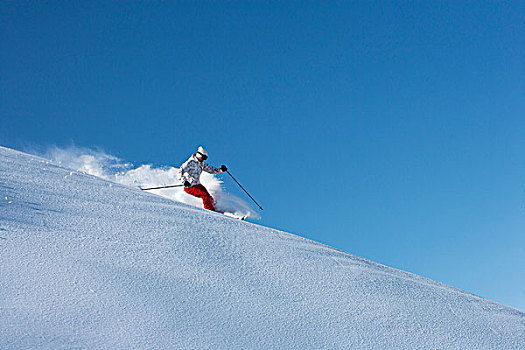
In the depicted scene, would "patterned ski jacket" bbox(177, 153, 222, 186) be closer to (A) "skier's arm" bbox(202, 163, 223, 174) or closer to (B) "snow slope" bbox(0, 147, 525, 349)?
(A) "skier's arm" bbox(202, 163, 223, 174)

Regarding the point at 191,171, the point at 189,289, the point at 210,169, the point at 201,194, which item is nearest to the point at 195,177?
the point at 191,171

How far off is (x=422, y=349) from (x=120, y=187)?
242 cm

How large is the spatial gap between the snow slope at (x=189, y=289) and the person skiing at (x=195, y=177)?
310cm

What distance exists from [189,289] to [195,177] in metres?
4.38

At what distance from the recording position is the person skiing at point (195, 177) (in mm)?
6434

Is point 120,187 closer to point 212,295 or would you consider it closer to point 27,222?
point 27,222

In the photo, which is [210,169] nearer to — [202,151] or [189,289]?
[202,151]

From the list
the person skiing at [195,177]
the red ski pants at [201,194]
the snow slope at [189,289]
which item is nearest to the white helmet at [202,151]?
the person skiing at [195,177]

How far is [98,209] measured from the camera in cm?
293

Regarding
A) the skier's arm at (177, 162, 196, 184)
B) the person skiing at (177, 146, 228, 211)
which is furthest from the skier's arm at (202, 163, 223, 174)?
the skier's arm at (177, 162, 196, 184)

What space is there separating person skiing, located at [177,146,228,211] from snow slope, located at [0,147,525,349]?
122 inches

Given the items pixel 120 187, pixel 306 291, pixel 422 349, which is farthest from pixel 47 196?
pixel 422 349

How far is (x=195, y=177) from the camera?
6.52m

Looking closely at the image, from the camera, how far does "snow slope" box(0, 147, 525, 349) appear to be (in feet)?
6.04
